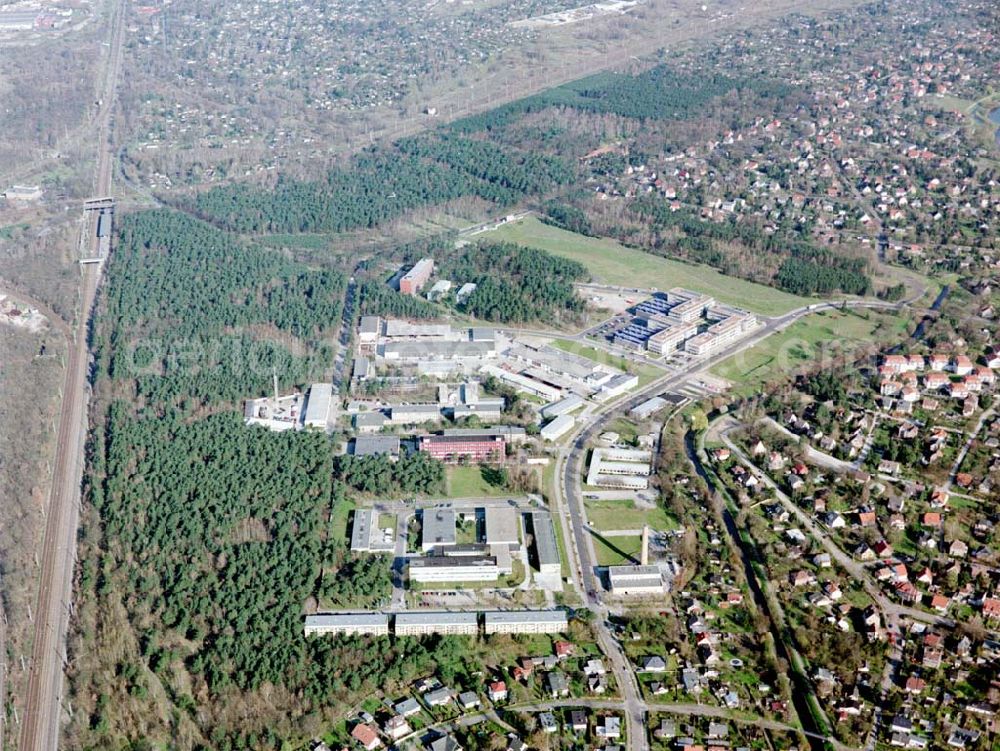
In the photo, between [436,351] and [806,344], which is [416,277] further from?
[806,344]

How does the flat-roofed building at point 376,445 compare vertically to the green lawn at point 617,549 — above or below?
above

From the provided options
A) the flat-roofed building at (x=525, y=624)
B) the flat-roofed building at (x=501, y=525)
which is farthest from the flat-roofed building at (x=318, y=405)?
the flat-roofed building at (x=525, y=624)

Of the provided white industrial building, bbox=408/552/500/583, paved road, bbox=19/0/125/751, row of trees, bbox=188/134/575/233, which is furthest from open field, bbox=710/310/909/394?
paved road, bbox=19/0/125/751

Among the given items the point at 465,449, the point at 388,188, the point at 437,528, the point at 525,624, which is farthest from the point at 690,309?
the point at 388,188

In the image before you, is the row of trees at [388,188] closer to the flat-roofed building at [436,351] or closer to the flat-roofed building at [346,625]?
the flat-roofed building at [436,351]

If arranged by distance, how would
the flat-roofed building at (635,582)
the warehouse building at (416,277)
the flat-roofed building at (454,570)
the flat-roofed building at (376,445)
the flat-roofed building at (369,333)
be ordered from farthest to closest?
the warehouse building at (416,277) < the flat-roofed building at (369,333) < the flat-roofed building at (376,445) < the flat-roofed building at (454,570) < the flat-roofed building at (635,582)

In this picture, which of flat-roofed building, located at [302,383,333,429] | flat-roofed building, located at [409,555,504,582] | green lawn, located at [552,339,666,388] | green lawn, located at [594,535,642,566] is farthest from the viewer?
green lawn, located at [552,339,666,388]

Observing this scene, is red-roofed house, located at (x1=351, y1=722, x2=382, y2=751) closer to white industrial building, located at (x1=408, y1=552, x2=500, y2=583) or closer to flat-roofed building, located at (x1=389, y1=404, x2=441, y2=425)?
white industrial building, located at (x1=408, y1=552, x2=500, y2=583)
